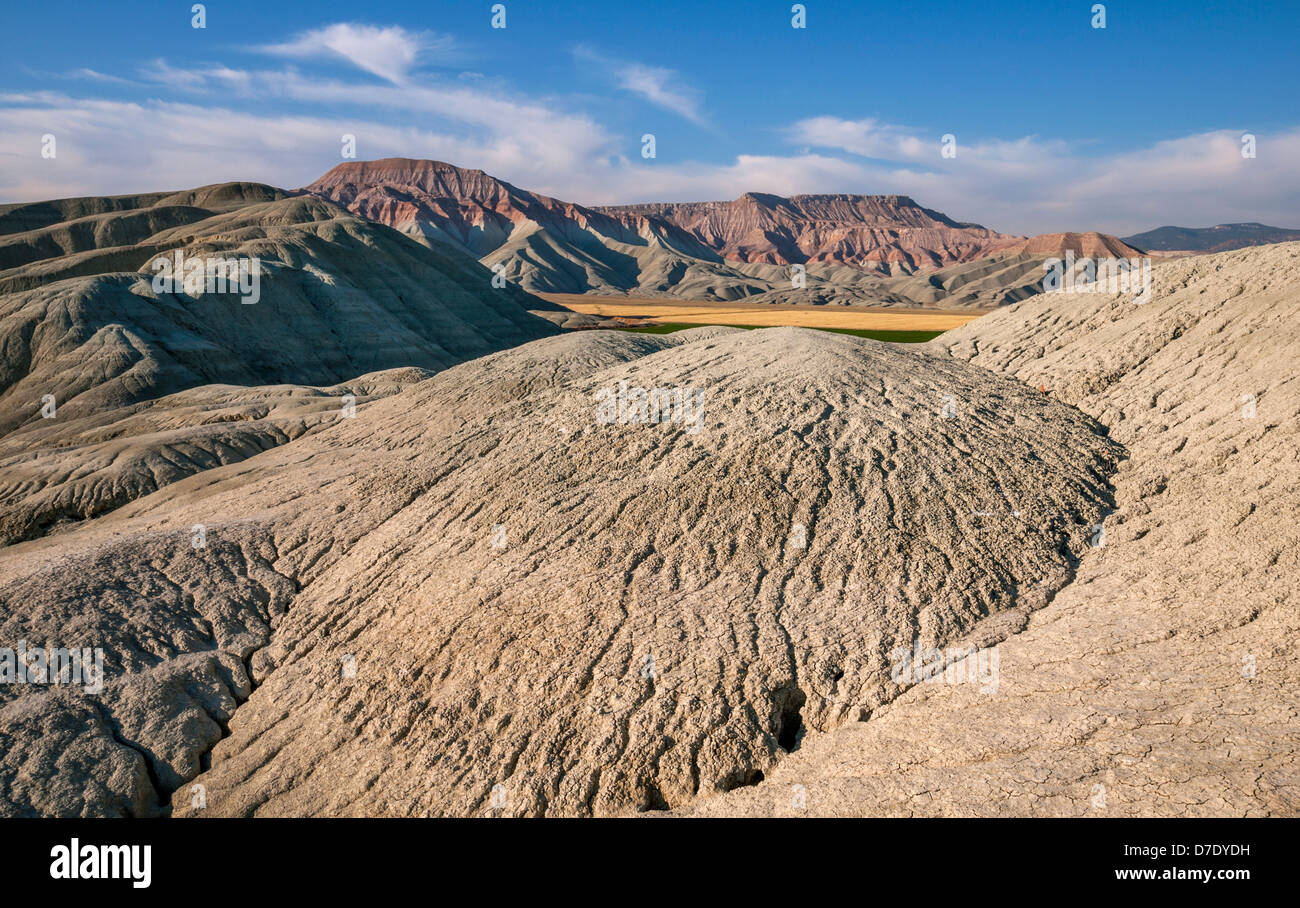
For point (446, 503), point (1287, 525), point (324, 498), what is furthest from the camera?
point (324, 498)

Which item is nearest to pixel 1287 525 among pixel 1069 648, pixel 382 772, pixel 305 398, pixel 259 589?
pixel 1069 648

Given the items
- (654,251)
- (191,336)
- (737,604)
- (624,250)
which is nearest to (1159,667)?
(737,604)

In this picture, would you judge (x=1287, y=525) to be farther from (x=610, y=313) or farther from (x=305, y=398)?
(x=610, y=313)

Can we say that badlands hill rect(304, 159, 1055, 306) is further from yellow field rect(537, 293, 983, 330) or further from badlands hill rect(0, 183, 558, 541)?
badlands hill rect(0, 183, 558, 541)

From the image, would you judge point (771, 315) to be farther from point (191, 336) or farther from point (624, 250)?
point (624, 250)

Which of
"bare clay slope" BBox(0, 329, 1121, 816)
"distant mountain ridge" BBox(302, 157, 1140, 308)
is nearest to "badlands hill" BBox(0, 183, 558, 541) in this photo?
"bare clay slope" BBox(0, 329, 1121, 816)

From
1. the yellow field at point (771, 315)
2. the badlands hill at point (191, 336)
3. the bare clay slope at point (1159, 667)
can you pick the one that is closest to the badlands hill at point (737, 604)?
the bare clay slope at point (1159, 667)
